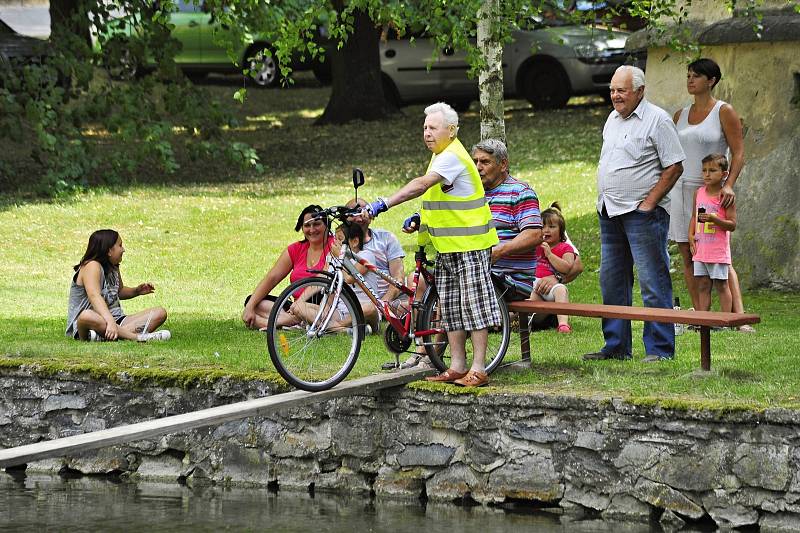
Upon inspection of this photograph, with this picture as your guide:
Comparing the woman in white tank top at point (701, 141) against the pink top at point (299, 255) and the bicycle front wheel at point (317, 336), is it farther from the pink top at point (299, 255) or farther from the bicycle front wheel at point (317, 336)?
the bicycle front wheel at point (317, 336)

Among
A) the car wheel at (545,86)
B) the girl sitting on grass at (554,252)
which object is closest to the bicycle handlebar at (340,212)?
the girl sitting on grass at (554,252)

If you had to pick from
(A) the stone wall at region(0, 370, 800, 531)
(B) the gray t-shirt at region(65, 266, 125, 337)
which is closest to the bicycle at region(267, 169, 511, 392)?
(A) the stone wall at region(0, 370, 800, 531)

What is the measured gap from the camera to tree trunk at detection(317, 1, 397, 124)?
23.1 meters

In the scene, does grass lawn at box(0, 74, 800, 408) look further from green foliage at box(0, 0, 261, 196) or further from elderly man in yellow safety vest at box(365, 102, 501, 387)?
green foliage at box(0, 0, 261, 196)

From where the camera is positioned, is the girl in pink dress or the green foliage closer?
the girl in pink dress

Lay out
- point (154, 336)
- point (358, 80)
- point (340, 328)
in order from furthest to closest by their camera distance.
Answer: point (358, 80) → point (154, 336) → point (340, 328)

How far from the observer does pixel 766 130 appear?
13.1 m

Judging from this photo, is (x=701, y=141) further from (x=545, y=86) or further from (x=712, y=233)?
(x=545, y=86)

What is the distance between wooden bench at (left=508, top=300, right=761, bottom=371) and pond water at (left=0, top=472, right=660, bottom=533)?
131 cm

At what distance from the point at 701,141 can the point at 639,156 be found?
54.0 inches

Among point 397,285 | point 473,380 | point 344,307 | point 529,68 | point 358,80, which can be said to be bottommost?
point 473,380

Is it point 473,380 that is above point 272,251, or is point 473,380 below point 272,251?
below

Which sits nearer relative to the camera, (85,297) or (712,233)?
(712,233)

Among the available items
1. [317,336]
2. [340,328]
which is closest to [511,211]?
[340,328]
